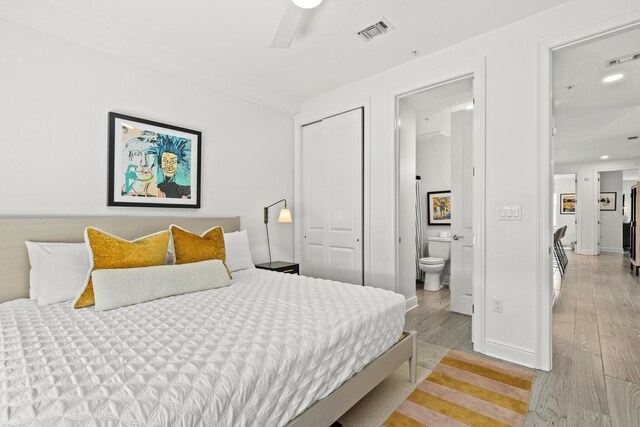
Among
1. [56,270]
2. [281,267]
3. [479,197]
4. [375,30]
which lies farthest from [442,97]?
[56,270]

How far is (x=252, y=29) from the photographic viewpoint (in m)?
2.54

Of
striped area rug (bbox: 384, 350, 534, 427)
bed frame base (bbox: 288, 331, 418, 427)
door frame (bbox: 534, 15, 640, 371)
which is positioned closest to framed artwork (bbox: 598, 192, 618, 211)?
door frame (bbox: 534, 15, 640, 371)

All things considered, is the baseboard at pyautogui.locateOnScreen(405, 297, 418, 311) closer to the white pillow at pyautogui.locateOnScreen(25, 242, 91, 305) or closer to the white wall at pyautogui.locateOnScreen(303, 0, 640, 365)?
the white wall at pyautogui.locateOnScreen(303, 0, 640, 365)

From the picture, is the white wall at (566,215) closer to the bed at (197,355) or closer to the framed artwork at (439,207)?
the framed artwork at (439,207)

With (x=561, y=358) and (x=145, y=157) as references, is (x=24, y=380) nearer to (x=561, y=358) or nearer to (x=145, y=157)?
(x=145, y=157)

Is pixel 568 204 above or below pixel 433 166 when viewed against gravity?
below

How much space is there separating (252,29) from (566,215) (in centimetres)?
1245

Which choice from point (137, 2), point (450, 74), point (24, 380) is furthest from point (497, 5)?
point (24, 380)

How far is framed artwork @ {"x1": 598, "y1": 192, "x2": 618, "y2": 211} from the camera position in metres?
9.32

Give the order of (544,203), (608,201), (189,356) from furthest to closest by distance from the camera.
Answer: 1. (608,201)
2. (544,203)
3. (189,356)

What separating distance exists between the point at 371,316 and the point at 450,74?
2.26 m

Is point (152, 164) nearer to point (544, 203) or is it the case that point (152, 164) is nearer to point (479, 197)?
point (479, 197)

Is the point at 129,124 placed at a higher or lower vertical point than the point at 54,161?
higher

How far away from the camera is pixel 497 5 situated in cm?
227
